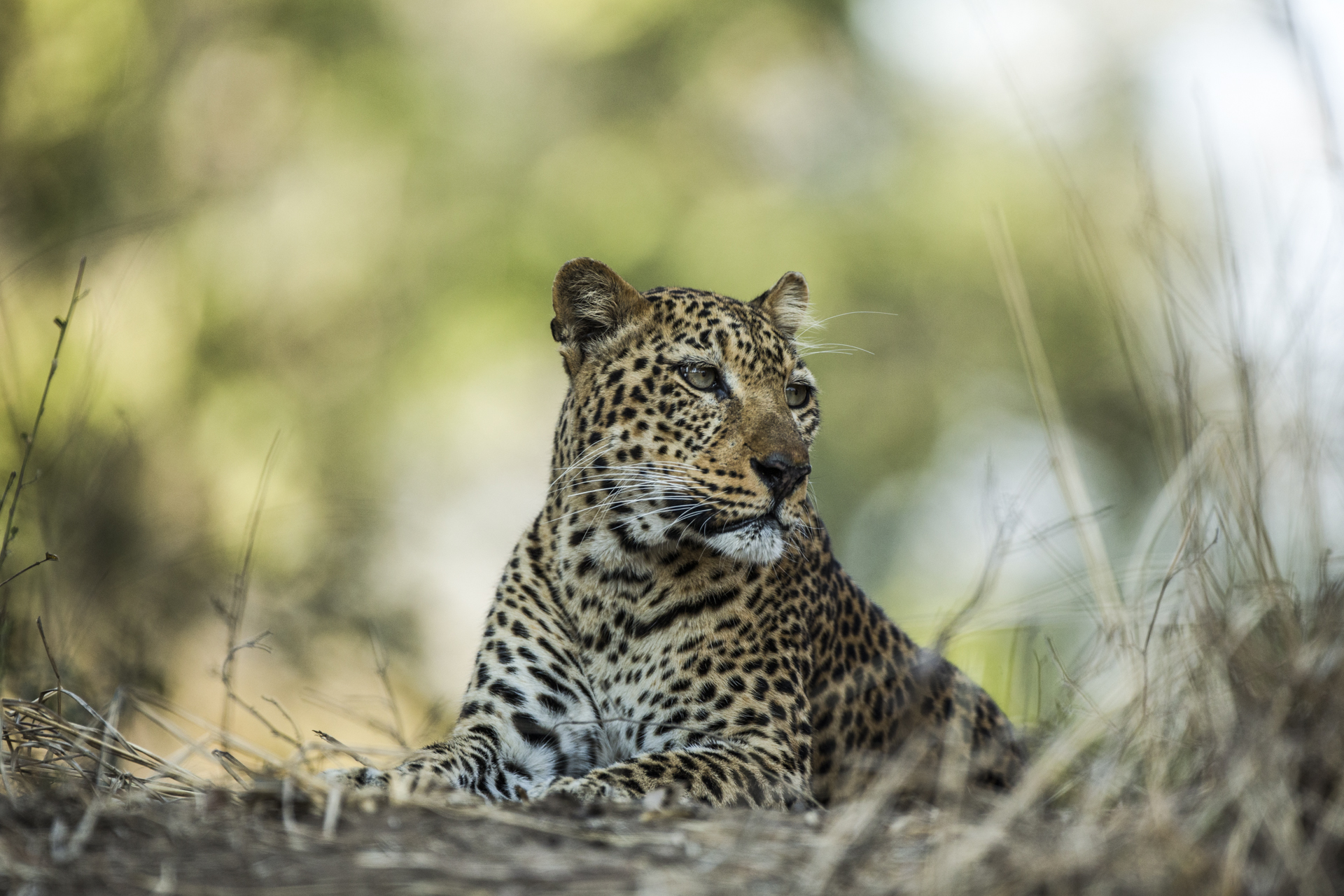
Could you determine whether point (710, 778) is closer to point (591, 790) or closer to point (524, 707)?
point (591, 790)

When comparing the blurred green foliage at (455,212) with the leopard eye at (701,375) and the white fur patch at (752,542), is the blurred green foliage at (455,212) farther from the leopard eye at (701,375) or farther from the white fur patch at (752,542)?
the white fur patch at (752,542)

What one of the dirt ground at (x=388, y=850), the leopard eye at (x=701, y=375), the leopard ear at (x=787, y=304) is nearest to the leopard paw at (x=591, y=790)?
the dirt ground at (x=388, y=850)

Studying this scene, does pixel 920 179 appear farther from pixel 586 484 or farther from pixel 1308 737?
pixel 1308 737

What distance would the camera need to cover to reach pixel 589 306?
632cm

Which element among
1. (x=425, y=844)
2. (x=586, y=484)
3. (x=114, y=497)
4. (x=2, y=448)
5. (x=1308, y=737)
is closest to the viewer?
(x=1308, y=737)

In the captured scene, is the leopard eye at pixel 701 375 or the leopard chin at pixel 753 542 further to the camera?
the leopard eye at pixel 701 375

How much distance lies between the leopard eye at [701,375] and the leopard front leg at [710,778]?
5.51 ft

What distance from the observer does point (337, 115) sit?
23812mm

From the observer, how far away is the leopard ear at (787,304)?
6.90 meters

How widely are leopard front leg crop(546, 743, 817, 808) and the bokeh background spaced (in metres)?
8.66

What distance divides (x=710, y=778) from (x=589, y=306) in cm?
243

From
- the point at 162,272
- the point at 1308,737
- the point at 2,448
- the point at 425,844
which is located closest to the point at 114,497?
the point at 2,448

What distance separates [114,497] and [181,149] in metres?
7.82

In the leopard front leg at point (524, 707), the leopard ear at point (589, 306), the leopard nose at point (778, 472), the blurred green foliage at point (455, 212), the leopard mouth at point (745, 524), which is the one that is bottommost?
the leopard front leg at point (524, 707)
